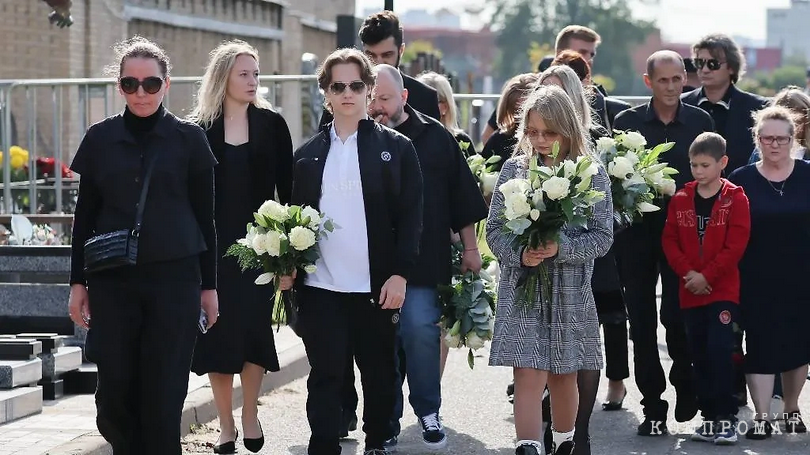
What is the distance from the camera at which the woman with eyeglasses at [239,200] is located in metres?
7.95

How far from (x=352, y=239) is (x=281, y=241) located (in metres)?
0.35

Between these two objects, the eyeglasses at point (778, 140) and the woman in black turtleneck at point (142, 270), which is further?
the eyeglasses at point (778, 140)

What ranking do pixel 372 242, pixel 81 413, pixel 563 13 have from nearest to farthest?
pixel 372 242 → pixel 81 413 → pixel 563 13

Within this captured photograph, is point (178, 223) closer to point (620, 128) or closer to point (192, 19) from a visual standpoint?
point (620, 128)

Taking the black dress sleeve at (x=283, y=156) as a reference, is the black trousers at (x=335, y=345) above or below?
below

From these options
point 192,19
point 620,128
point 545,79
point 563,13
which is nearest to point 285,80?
point 620,128

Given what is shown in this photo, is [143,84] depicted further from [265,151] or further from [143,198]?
[265,151]

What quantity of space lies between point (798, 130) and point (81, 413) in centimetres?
455

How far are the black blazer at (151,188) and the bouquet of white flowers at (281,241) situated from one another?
0.59 m

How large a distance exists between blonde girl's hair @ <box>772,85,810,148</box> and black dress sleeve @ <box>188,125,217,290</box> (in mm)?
4162

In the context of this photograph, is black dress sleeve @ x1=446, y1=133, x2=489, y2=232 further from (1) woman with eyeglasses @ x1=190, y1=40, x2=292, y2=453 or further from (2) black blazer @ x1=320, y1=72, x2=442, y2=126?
(1) woman with eyeglasses @ x1=190, y1=40, x2=292, y2=453

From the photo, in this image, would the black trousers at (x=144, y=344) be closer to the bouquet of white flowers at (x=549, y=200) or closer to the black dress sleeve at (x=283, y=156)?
the bouquet of white flowers at (x=549, y=200)

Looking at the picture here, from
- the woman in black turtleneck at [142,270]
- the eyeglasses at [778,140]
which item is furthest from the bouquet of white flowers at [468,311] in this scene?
the woman in black turtleneck at [142,270]

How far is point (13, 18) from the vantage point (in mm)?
21703
